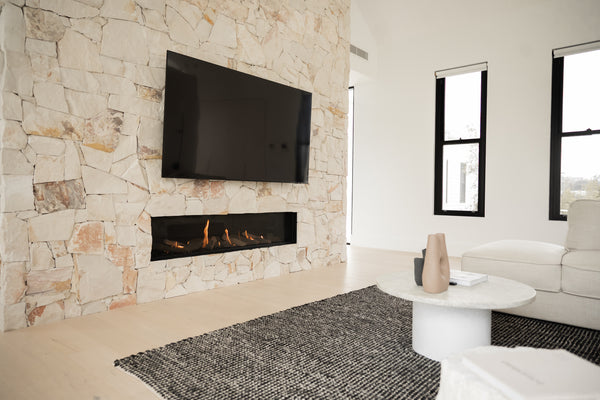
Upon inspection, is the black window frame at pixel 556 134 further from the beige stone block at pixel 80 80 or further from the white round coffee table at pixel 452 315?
the beige stone block at pixel 80 80

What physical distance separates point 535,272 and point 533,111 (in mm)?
2847

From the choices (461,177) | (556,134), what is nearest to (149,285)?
(461,177)

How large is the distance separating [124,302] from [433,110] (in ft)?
14.6

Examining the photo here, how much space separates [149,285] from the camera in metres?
2.87

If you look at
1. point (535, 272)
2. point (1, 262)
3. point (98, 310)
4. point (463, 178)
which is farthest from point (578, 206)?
point (1, 262)

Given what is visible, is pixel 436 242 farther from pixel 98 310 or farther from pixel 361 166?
pixel 361 166

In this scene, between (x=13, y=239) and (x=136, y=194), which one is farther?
(x=136, y=194)

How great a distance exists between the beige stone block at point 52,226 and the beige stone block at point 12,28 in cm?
96

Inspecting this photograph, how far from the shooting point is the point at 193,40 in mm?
3102

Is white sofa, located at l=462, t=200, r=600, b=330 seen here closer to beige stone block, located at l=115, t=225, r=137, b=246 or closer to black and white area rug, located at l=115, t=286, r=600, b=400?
black and white area rug, located at l=115, t=286, r=600, b=400

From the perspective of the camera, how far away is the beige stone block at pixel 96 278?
8.25 feet

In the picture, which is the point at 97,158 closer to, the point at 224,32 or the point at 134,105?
the point at 134,105

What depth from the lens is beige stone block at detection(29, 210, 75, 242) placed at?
7.61ft

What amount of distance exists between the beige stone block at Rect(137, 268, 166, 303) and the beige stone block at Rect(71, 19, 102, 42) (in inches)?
62.6
